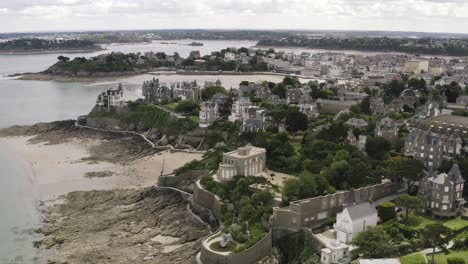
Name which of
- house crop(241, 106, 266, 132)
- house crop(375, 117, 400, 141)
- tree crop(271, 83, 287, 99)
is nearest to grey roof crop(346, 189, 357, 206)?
house crop(375, 117, 400, 141)

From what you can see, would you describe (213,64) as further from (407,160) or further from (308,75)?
(407,160)

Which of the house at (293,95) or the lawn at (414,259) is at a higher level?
the house at (293,95)

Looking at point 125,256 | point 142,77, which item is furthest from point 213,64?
point 125,256

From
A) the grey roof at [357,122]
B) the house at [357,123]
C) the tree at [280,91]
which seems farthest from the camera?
the tree at [280,91]

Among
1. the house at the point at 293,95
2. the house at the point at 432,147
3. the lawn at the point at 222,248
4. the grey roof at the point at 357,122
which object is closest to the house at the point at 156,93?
the house at the point at 293,95

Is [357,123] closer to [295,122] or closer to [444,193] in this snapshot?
[295,122]

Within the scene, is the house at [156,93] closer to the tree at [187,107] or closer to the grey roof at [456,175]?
the tree at [187,107]
